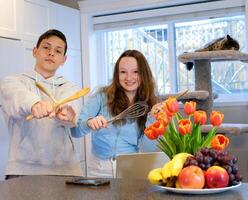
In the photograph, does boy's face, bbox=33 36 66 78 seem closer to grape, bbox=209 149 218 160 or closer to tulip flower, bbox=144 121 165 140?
tulip flower, bbox=144 121 165 140

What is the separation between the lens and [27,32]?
306 cm

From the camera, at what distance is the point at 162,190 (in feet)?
4.08

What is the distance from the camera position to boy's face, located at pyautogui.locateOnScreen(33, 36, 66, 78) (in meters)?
1.91

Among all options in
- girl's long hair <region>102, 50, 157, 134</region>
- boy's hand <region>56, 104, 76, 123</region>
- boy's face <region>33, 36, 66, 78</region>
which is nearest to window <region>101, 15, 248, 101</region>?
girl's long hair <region>102, 50, 157, 134</region>

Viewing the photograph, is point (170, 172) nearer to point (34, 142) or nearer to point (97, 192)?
point (97, 192)

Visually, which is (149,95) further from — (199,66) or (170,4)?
(170,4)

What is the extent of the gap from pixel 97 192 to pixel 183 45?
8.42ft

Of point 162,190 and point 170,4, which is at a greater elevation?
point 170,4

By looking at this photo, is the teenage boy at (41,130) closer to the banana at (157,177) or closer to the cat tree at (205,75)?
the banana at (157,177)

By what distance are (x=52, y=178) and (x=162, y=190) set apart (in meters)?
0.48

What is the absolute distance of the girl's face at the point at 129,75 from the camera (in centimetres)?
199

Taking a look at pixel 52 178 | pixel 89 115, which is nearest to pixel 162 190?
pixel 52 178

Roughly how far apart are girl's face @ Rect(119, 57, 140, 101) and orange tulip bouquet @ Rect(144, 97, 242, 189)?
2.18ft

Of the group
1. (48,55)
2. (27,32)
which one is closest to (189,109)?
(48,55)
